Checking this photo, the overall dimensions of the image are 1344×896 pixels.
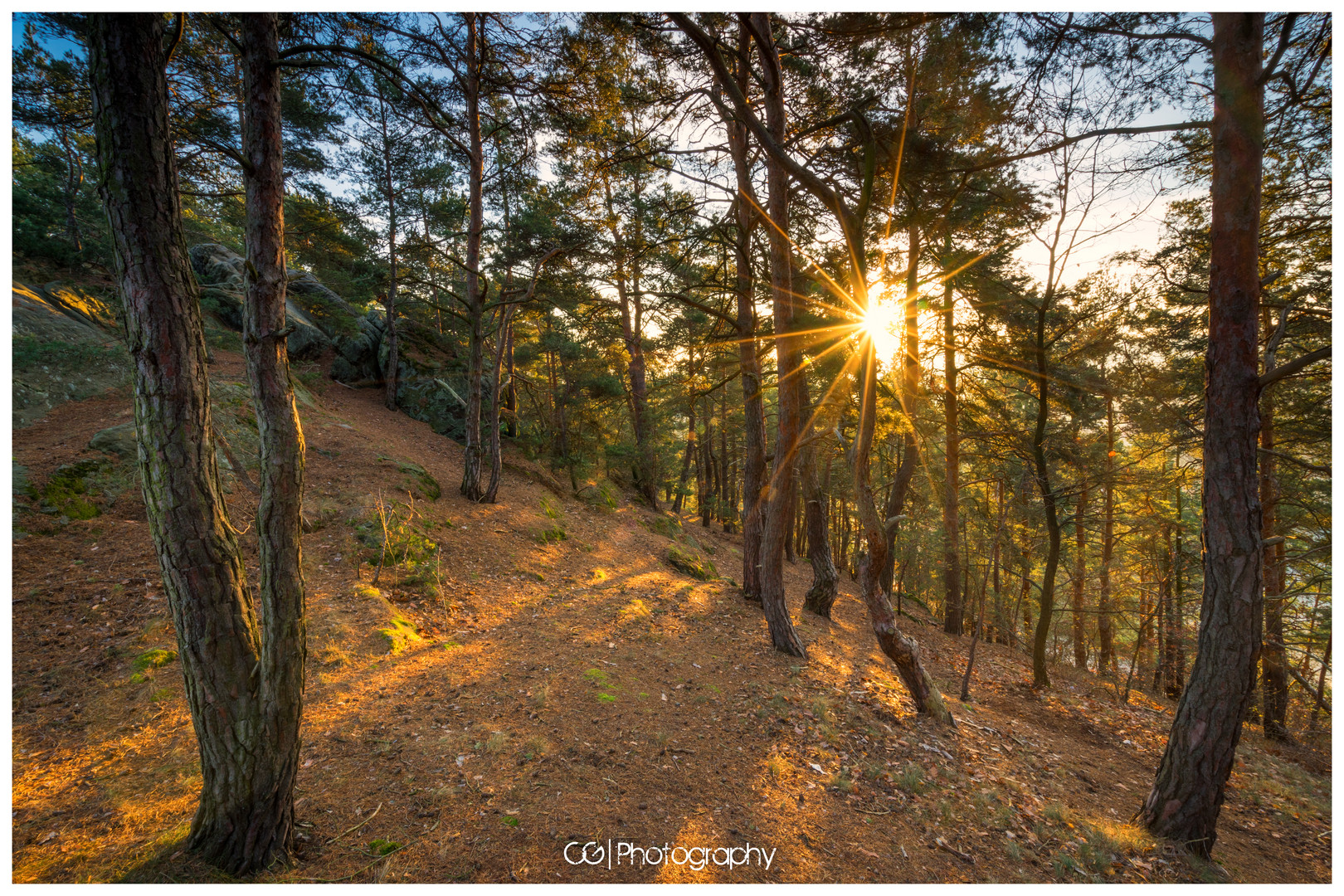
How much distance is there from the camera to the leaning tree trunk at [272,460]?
9.01 feet

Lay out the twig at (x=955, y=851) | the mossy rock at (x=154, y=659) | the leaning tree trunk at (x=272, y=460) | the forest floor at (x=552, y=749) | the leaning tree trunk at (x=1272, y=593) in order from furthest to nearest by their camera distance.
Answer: the leaning tree trunk at (x=1272, y=593)
the mossy rock at (x=154, y=659)
the twig at (x=955, y=851)
the forest floor at (x=552, y=749)
the leaning tree trunk at (x=272, y=460)

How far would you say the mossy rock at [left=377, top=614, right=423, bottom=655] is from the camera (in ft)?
18.2

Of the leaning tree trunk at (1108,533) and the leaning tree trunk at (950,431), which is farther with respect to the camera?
the leaning tree trunk at (950,431)

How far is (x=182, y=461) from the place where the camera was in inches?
97.0

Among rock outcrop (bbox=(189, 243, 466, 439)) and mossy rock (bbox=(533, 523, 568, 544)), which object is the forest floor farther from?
rock outcrop (bbox=(189, 243, 466, 439))

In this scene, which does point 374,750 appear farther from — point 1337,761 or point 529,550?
point 1337,761

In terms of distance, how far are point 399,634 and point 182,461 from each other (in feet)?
13.4

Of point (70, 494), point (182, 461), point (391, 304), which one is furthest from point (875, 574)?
point (391, 304)

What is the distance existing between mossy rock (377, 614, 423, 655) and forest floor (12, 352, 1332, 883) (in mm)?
34

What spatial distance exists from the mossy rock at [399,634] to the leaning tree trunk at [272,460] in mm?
2778

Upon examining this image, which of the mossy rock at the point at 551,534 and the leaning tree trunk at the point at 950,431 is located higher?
the leaning tree trunk at the point at 950,431

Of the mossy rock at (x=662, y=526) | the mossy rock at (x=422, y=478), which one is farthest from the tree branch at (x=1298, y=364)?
the mossy rock at (x=662, y=526)

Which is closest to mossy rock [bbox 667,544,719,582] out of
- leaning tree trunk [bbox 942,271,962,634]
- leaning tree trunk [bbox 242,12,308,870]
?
leaning tree trunk [bbox 942,271,962,634]

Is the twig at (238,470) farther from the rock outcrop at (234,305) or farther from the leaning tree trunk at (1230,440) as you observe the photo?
the rock outcrop at (234,305)
